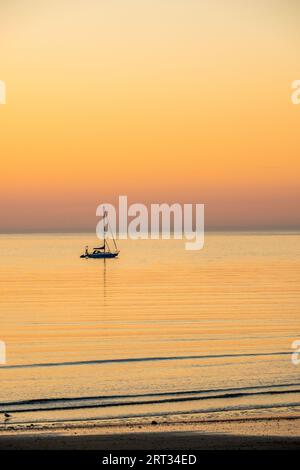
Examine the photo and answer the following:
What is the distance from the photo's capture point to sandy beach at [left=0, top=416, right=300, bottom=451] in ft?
53.2

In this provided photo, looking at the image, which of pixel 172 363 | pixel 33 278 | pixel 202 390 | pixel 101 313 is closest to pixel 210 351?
pixel 172 363

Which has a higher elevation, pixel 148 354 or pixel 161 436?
pixel 148 354

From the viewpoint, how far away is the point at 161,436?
1777 centimetres

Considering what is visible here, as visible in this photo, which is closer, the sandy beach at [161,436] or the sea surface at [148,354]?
the sandy beach at [161,436]

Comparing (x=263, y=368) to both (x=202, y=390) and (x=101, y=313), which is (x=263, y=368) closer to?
(x=202, y=390)

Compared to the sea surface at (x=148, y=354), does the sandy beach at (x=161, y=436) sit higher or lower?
lower

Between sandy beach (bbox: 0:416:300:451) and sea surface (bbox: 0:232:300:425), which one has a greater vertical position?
sea surface (bbox: 0:232:300:425)

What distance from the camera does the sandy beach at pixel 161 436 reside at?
1620 cm

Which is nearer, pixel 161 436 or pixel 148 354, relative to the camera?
pixel 161 436

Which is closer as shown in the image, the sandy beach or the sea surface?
the sandy beach

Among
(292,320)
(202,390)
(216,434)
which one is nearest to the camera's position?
(216,434)
